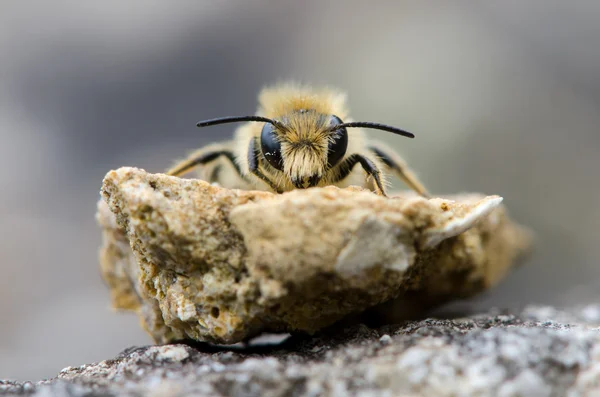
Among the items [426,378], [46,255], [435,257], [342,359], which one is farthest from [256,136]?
[46,255]

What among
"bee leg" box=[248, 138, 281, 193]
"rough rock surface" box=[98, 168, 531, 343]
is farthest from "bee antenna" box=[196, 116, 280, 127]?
"rough rock surface" box=[98, 168, 531, 343]

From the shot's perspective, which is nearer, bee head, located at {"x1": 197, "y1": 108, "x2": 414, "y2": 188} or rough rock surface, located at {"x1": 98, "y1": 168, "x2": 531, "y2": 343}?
rough rock surface, located at {"x1": 98, "y1": 168, "x2": 531, "y2": 343}

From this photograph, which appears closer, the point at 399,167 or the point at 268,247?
the point at 268,247

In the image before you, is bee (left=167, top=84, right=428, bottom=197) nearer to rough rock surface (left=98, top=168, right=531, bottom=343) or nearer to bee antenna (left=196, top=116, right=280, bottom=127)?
bee antenna (left=196, top=116, right=280, bottom=127)

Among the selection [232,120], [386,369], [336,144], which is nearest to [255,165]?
[232,120]

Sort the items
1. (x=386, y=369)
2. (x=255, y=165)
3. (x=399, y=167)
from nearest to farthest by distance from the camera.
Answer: (x=386, y=369) < (x=255, y=165) < (x=399, y=167)

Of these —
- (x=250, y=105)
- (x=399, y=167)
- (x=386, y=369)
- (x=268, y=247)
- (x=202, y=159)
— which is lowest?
(x=386, y=369)

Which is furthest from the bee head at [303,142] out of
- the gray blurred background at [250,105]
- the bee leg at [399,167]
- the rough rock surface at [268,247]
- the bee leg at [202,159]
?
the gray blurred background at [250,105]

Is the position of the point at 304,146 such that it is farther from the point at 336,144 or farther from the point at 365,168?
the point at 365,168
